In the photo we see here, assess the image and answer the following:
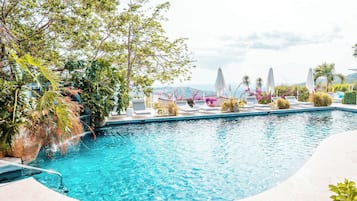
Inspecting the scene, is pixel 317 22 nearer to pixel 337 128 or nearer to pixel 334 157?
pixel 337 128

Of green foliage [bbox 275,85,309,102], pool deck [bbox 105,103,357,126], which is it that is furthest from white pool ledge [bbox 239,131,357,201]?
green foliage [bbox 275,85,309,102]

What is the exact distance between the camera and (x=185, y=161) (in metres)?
5.89

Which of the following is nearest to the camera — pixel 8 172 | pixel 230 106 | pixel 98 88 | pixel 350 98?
pixel 8 172

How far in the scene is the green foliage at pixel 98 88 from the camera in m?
9.11

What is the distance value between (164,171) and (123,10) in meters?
9.87

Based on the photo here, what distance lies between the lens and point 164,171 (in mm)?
5305

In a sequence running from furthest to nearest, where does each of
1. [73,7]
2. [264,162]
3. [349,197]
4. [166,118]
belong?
[166,118] → [73,7] → [264,162] → [349,197]

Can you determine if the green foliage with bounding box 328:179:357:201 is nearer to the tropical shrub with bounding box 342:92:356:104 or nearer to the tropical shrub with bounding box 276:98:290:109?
the tropical shrub with bounding box 276:98:290:109

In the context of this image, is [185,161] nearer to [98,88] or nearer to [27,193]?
[27,193]

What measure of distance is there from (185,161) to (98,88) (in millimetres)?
4698

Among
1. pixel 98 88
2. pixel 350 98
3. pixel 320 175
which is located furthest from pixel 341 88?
pixel 320 175

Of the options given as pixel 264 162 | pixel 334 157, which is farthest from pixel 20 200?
pixel 334 157

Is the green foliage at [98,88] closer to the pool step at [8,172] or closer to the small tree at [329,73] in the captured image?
the pool step at [8,172]

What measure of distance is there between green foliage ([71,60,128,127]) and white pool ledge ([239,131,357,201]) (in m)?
6.75
